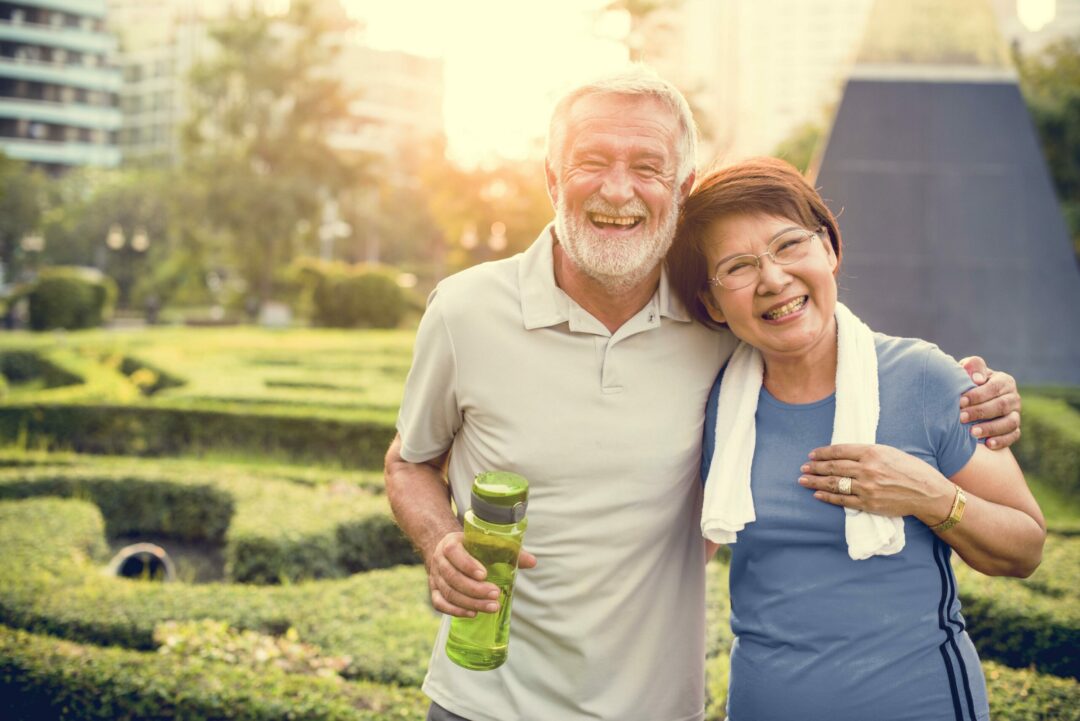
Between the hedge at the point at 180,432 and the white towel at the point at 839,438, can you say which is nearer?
the white towel at the point at 839,438

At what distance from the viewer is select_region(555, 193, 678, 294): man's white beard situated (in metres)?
2.27

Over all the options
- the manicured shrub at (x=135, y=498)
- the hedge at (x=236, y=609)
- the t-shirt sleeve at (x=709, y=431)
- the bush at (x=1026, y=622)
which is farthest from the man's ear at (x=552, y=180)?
the manicured shrub at (x=135, y=498)

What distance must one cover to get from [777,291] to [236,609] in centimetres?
340

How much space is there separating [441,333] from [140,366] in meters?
11.9

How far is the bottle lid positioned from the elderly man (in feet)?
0.87

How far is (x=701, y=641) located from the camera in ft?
7.71

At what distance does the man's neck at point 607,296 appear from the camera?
2.33 metres

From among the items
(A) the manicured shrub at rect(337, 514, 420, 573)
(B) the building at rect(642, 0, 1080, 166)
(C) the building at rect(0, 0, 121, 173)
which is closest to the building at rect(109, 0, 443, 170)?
(C) the building at rect(0, 0, 121, 173)

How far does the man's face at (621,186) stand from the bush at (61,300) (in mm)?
23091

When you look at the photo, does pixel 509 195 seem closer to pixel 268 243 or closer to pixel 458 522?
pixel 268 243

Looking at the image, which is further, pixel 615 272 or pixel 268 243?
pixel 268 243

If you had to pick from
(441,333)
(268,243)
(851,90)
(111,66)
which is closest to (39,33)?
(111,66)

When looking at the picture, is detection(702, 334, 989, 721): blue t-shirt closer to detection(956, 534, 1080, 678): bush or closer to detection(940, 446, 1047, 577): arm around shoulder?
detection(940, 446, 1047, 577): arm around shoulder

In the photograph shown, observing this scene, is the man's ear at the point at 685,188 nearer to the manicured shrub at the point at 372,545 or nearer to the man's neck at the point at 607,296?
the man's neck at the point at 607,296
